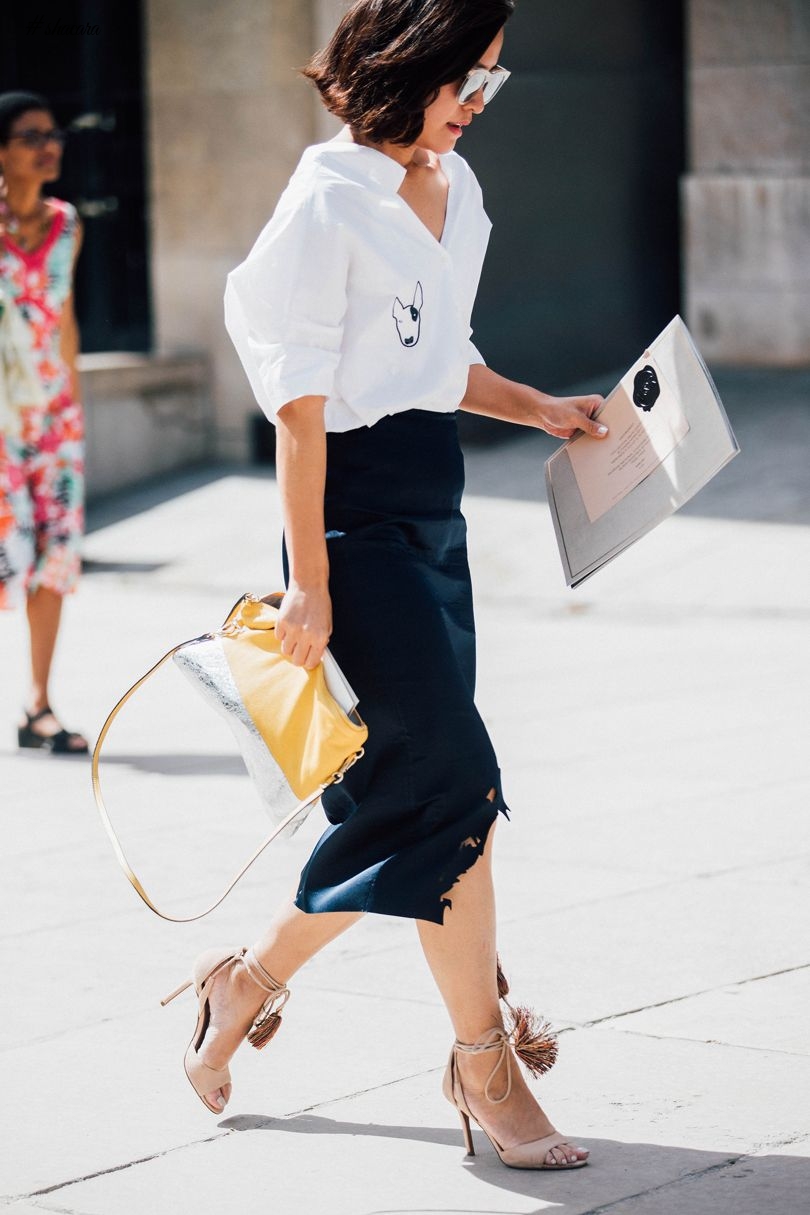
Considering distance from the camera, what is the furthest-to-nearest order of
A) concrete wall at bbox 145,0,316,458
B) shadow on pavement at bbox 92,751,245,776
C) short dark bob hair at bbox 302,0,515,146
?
concrete wall at bbox 145,0,316,458
shadow on pavement at bbox 92,751,245,776
short dark bob hair at bbox 302,0,515,146

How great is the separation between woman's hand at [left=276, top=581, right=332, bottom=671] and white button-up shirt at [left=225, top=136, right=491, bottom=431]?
27 centimetres

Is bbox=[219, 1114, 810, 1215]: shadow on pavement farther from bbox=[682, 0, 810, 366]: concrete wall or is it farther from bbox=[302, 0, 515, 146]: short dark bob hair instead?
bbox=[682, 0, 810, 366]: concrete wall

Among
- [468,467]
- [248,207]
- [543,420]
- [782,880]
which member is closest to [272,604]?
[543,420]

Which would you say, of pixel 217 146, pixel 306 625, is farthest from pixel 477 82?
pixel 217 146

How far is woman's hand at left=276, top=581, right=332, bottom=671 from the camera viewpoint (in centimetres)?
322

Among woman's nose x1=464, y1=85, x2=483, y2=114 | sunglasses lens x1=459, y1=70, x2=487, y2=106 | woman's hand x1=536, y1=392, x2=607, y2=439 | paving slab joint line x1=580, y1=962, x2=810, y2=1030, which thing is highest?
sunglasses lens x1=459, y1=70, x2=487, y2=106

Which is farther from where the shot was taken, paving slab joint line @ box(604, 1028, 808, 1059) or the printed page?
paving slab joint line @ box(604, 1028, 808, 1059)

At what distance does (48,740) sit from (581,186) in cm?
764

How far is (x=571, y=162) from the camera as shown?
13.1 meters

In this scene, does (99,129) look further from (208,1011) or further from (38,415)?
(208,1011)

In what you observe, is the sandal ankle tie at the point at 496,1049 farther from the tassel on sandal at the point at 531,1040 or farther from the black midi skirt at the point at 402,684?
the black midi skirt at the point at 402,684

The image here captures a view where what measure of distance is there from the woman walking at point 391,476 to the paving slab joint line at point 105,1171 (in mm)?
422

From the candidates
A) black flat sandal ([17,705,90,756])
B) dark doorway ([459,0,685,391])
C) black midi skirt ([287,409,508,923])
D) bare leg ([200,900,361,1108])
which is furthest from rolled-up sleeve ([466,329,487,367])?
dark doorway ([459,0,685,391])

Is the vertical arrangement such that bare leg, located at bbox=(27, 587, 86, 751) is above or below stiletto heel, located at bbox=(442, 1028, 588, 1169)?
below
